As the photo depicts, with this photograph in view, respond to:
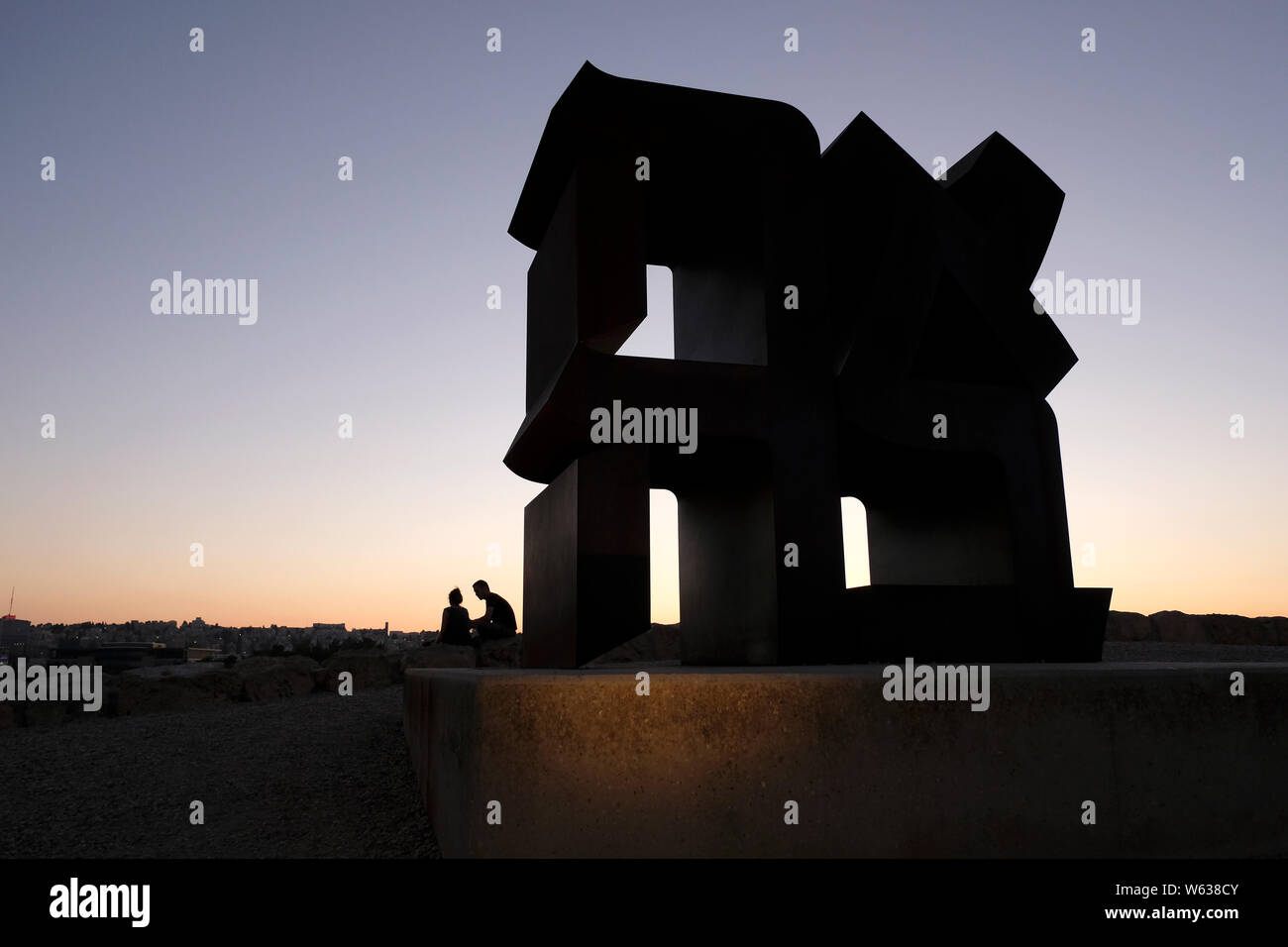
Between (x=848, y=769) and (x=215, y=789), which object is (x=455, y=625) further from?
(x=848, y=769)

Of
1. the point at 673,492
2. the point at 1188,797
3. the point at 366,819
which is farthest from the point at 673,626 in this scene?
the point at 1188,797

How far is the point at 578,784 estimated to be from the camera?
361 cm

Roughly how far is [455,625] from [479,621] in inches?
17.2

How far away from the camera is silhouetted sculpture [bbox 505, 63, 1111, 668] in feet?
19.6

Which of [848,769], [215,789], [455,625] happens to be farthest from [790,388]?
[455,625]

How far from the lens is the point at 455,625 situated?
1172cm

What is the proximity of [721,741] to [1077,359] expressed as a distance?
562 centimetres

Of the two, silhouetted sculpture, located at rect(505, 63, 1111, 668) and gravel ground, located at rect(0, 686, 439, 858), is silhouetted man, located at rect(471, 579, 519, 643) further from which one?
silhouetted sculpture, located at rect(505, 63, 1111, 668)

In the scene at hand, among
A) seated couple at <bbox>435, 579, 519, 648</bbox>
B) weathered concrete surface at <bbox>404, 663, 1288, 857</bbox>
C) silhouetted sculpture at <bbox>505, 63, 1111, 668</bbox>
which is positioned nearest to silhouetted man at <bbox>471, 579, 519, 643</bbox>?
seated couple at <bbox>435, 579, 519, 648</bbox>

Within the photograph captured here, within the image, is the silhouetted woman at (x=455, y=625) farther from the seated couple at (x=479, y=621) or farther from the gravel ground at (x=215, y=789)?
the gravel ground at (x=215, y=789)

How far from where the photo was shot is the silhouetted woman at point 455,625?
11664 mm

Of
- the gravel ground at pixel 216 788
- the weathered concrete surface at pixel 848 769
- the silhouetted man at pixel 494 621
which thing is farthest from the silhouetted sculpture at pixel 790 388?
the silhouetted man at pixel 494 621
